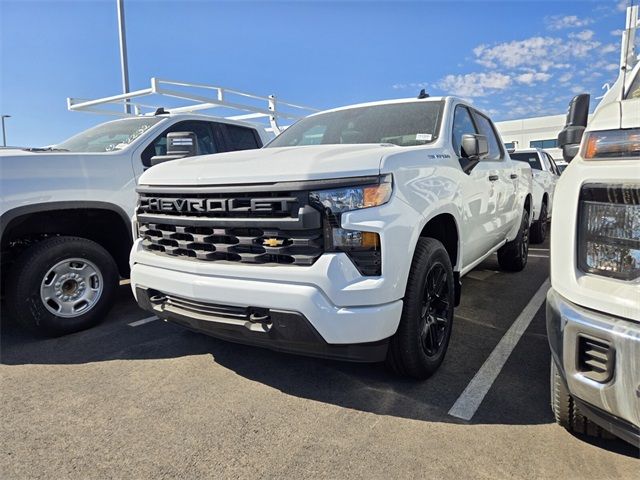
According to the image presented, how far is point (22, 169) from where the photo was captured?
3.52 m

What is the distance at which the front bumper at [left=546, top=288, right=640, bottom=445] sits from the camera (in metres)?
1.54

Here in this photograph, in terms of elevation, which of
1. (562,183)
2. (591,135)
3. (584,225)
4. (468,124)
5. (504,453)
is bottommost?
(504,453)

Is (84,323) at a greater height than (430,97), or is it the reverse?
(430,97)

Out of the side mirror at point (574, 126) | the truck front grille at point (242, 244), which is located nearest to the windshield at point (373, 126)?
the side mirror at point (574, 126)

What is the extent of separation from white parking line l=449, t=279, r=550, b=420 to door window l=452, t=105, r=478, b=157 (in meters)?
1.52

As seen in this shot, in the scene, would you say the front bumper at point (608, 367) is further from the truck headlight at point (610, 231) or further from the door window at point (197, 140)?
the door window at point (197, 140)

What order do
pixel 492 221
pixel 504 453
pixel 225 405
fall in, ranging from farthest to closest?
pixel 492 221 → pixel 225 405 → pixel 504 453

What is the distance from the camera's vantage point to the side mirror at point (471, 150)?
3301mm

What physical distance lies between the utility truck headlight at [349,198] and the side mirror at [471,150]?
127 cm

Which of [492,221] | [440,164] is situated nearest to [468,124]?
[492,221]

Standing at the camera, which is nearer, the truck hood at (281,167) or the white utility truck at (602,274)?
the white utility truck at (602,274)

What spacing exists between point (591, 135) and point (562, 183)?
218 millimetres

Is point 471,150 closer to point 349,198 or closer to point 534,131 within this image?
point 349,198

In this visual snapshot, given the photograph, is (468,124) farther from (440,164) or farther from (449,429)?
(449,429)
